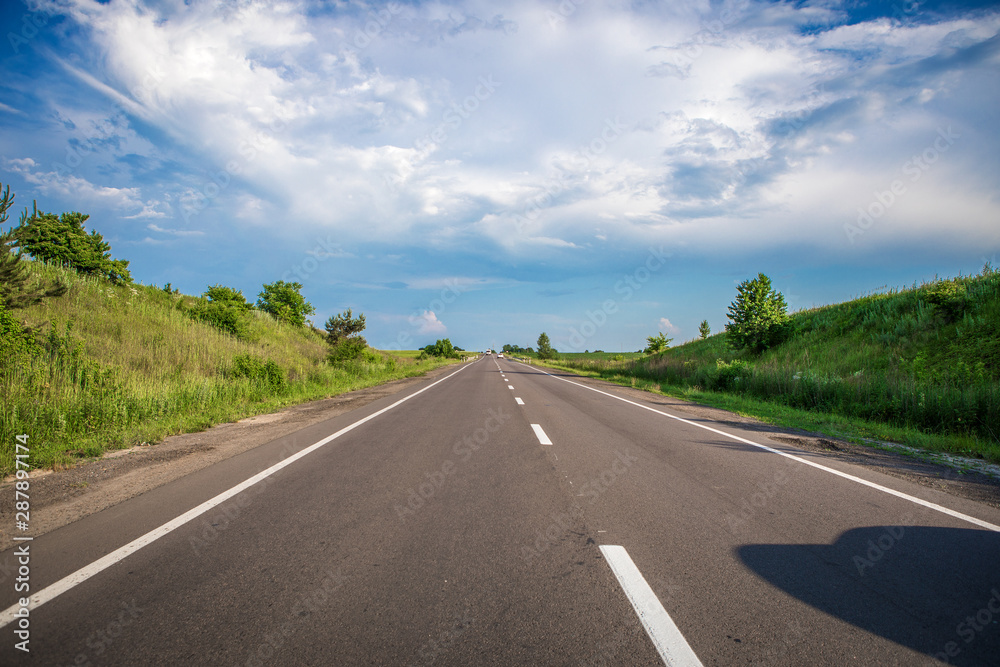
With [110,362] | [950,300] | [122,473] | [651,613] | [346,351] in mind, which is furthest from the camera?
[346,351]

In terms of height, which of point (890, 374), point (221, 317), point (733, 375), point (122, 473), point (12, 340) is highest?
point (221, 317)

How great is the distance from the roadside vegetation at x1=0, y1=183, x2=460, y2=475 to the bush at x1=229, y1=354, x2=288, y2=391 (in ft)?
0.12

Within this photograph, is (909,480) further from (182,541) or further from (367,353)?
(367,353)

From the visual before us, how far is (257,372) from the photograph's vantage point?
611 inches

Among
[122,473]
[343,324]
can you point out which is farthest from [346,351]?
[122,473]

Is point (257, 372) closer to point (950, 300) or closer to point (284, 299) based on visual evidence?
point (950, 300)

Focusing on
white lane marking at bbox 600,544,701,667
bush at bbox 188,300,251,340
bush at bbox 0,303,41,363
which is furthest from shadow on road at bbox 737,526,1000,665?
bush at bbox 188,300,251,340

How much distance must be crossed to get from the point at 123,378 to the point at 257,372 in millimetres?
4629

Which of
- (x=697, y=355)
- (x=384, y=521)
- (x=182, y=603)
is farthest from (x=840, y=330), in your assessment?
(x=182, y=603)

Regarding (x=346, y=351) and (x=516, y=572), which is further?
(x=346, y=351)

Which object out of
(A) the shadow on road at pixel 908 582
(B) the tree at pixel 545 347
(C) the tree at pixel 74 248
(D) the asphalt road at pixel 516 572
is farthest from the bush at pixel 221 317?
(B) the tree at pixel 545 347

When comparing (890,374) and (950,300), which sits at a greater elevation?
(950,300)

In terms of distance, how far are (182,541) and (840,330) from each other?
30.4m

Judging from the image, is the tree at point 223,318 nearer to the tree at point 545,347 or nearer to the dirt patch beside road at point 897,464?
the dirt patch beside road at point 897,464
